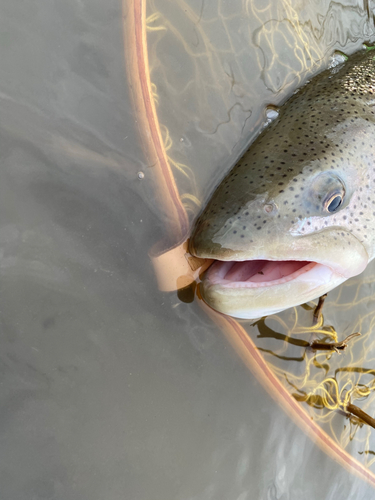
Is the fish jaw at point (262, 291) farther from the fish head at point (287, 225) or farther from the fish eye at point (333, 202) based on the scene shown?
the fish eye at point (333, 202)

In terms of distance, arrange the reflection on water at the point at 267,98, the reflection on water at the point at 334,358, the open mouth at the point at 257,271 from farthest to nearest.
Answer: the reflection on water at the point at 334,358, the reflection on water at the point at 267,98, the open mouth at the point at 257,271

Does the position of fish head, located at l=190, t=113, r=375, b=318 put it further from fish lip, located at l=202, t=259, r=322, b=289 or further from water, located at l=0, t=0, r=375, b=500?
water, located at l=0, t=0, r=375, b=500

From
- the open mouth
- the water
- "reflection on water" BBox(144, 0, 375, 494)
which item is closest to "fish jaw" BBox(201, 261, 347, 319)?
the open mouth

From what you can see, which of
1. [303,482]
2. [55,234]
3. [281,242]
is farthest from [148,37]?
[303,482]

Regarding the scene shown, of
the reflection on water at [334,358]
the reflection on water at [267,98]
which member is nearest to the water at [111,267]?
the reflection on water at [267,98]

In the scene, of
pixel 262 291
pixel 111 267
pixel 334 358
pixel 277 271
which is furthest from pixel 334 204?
pixel 334 358

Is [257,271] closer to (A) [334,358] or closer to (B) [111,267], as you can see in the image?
(B) [111,267]

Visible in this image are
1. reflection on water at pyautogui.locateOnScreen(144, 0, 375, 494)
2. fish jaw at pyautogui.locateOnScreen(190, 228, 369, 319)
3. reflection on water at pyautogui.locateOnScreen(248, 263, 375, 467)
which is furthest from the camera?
reflection on water at pyautogui.locateOnScreen(248, 263, 375, 467)
